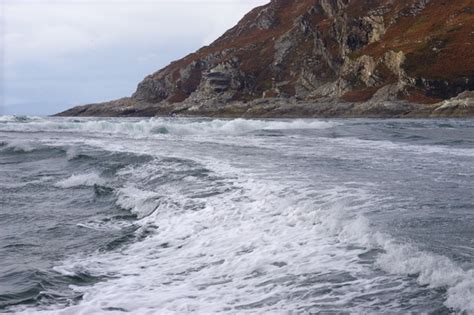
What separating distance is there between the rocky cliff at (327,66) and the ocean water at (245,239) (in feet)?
142

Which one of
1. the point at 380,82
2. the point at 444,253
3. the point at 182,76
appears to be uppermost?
the point at 182,76

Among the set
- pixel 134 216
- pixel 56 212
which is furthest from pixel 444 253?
pixel 56 212

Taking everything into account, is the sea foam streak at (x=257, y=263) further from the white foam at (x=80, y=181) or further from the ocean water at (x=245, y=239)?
the white foam at (x=80, y=181)

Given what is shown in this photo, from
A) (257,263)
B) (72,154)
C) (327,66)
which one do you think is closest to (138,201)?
(257,263)

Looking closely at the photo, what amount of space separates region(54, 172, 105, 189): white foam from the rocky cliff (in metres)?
43.8

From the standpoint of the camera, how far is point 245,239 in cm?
821

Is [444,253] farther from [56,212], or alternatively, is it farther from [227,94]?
[227,94]

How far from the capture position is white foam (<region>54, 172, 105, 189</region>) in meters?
15.5

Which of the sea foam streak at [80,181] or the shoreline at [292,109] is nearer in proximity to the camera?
the sea foam streak at [80,181]

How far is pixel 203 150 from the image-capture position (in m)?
22.9

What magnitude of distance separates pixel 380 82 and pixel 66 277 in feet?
221

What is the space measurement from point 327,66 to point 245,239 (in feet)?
278

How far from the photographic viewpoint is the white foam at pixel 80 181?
50.7ft

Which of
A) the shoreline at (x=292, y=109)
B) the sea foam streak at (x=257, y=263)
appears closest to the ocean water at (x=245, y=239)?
the sea foam streak at (x=257, y=263)
